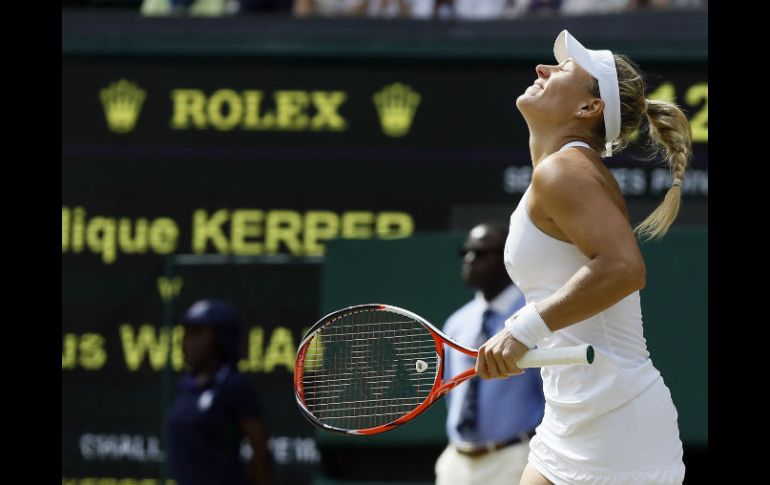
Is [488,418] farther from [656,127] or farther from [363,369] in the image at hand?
[656,127]

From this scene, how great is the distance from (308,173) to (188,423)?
4.57 ft

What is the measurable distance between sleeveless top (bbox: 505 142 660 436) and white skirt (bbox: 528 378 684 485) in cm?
2

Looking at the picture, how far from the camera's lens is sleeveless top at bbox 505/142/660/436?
11.5 ft

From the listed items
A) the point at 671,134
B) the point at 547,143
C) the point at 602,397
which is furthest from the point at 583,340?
the point at 671,134

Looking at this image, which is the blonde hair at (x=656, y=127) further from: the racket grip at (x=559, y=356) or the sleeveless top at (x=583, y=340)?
the racket grip at (x=559, y=356)

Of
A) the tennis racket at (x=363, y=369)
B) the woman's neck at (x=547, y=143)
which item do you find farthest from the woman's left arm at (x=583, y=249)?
the tennis racket at (x=363, y=369)

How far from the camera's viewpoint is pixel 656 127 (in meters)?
3.81

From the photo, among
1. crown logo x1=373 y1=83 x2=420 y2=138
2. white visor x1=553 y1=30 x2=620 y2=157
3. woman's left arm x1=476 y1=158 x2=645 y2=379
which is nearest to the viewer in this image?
woman's left arm x1=476 y1=158 x2=645 y2=379

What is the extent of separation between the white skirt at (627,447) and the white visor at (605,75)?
24.5 inches

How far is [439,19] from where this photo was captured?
7.47 meters

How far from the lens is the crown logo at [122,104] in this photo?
750 centimetres

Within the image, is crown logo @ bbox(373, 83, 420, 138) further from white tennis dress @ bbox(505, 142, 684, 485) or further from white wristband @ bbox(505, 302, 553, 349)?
white wristband @ bbox(505, 302, 553, 349)

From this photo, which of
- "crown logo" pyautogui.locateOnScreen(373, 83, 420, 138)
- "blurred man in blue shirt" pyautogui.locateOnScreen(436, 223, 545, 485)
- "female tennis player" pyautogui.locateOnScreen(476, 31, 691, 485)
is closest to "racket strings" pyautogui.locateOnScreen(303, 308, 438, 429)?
"female tennis player" pyautogui.locateOnScreen(476, 31, 691, 485)
